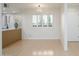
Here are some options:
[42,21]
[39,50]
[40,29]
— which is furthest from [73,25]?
[39,50]

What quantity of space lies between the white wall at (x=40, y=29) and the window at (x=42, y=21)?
228 mm

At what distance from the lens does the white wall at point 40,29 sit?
10062 millimetres

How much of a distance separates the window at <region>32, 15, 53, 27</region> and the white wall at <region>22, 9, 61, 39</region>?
228 millimetres

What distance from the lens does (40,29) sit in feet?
33.8

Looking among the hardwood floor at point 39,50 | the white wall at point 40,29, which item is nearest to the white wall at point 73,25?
the hardwood floor at point 39,50

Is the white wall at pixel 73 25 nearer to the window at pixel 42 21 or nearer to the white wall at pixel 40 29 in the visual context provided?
the white wall at pixel 40 29

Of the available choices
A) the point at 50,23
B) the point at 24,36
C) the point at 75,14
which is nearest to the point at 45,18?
the point at 50,23

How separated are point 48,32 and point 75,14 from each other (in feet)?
8.84

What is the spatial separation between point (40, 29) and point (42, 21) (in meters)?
0.67

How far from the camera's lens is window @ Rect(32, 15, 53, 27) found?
10.4m

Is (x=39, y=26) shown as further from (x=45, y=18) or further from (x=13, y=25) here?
(x=13, y=25)

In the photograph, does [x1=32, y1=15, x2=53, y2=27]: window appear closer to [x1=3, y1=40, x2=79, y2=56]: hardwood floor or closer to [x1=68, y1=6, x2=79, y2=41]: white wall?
[x1=68, y1=6, x2=79, y2=41]: white wall

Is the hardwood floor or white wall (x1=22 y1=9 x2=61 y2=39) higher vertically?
white wall (x1=22 y1=9 x2=61 y2=39)

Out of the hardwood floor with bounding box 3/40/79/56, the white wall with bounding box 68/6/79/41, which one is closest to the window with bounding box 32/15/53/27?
the white wall with bounding box 68/6/79/41
